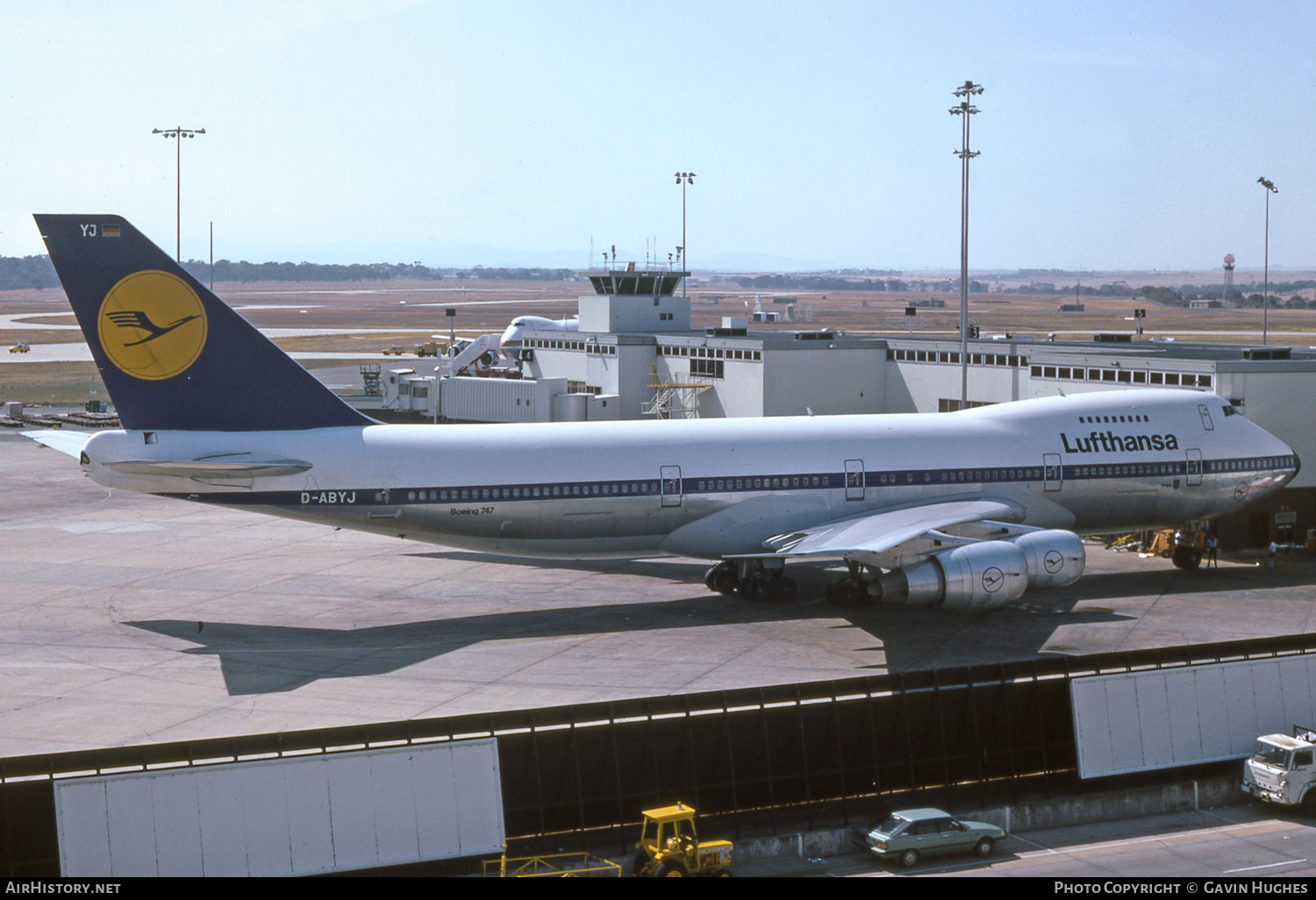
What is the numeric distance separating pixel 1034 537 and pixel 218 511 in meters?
35.8

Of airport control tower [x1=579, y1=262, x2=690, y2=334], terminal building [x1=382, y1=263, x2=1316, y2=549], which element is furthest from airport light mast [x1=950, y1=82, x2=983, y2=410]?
airport control tower [x1=579, y1=262, x2=690, y2=334]

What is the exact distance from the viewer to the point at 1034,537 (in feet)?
109

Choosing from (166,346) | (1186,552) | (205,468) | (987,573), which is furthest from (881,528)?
(166,346)

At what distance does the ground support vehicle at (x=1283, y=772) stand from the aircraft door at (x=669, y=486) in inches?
651

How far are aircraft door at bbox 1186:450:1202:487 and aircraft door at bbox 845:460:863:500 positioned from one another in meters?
11.3

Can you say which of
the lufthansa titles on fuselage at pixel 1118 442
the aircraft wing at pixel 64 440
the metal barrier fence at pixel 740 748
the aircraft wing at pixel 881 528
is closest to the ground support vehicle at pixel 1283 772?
the metal barrier fence at pixel 740 748

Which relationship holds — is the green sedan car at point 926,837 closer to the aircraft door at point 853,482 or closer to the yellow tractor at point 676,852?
the yellow tractor at point 676,852

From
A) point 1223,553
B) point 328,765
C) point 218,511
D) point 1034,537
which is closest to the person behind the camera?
point 328,765

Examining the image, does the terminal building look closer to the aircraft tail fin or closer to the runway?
the runway

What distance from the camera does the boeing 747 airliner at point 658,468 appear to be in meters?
31.7

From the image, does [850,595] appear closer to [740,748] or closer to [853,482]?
[853,482]

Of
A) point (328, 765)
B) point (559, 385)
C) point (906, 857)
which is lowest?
point (906, 857)
